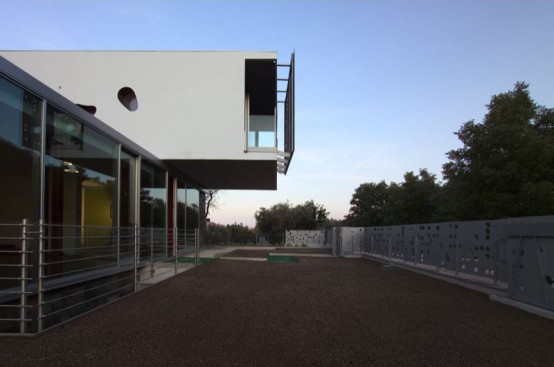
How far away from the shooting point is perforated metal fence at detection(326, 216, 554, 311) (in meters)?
7.39

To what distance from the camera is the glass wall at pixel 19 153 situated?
20.1 feet

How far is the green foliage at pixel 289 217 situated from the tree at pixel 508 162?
31357mm

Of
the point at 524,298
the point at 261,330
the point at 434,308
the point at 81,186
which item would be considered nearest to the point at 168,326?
the point at 261,330

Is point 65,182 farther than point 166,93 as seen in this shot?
No

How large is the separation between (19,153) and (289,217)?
164ft

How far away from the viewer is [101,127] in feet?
30.4

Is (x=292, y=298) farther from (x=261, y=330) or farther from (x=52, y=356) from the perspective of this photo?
(x=52, y=356)

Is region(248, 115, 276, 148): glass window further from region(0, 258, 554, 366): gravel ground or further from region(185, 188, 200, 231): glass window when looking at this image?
region(0, 258, 554, 366): gravel ground

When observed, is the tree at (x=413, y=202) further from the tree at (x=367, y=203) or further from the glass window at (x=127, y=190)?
the glass window at (x=127, y=190)

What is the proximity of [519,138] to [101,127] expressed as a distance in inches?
738

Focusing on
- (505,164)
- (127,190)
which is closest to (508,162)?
(505,164)

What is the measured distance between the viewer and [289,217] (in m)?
55.8

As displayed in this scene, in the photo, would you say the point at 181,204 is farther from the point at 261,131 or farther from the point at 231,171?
the point at 261,131

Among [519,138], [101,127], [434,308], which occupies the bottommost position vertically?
[434,308]
